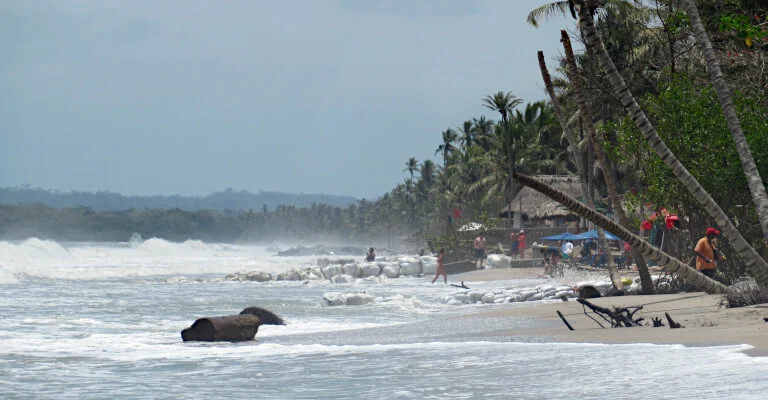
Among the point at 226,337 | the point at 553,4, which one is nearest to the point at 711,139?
the point at 226,337

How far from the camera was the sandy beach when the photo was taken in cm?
943

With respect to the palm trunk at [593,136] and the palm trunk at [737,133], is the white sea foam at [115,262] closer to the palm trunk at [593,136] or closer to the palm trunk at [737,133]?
the palm trunk at [593,136]

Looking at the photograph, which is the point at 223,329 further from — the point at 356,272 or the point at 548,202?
the point at 548,202

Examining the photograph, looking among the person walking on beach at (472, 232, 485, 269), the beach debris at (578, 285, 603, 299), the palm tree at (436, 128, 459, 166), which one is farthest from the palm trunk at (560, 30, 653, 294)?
the palm tree at (436, 128, 459, 166)

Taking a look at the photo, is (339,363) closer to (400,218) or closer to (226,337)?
(226,337)

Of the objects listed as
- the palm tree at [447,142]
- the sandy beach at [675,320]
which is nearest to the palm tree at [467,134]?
the palm tree at [447,142]

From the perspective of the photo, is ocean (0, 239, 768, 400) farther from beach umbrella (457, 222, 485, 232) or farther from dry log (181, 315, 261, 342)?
beach umbrella (457, 222, 485, 232)

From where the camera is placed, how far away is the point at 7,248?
7200 cm

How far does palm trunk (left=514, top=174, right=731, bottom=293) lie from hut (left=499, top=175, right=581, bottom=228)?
32797mm

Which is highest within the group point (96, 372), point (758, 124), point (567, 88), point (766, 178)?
point (567, 88)

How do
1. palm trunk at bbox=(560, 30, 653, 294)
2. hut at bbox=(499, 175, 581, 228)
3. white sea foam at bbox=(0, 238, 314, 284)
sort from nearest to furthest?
1. palm trunk at bbox=(560, 30, 653, 294)
2. white sea foam at bbox=(0, 238, 314, 284)
3. hut at bbox=(499, 175, 581, 228)

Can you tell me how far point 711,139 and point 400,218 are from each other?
13959 centimetres

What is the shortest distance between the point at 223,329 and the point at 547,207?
4009 centimetres

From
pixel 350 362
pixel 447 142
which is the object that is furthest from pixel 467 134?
pixel 350 362
